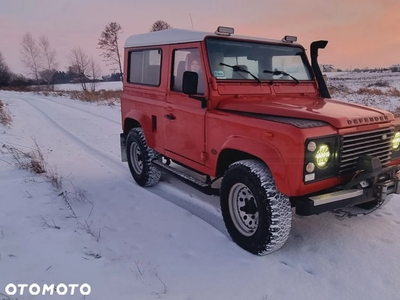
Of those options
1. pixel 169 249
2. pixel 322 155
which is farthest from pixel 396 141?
pixel 169 249

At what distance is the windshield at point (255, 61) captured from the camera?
3.97 m

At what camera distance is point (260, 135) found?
10.2 ft

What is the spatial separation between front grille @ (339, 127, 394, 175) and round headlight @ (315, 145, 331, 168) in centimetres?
15

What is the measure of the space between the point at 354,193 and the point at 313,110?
0.90m

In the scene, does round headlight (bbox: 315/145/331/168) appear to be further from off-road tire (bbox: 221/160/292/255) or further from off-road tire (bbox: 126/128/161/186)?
off-road tire (bbox: 126/128/161/186)

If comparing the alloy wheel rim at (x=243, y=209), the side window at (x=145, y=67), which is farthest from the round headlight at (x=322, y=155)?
the side window at (x=145, y=67)

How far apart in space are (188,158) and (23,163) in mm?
3363

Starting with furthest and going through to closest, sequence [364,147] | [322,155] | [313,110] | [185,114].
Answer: [185,114] < [313,110] < [364,147] < [322,155]

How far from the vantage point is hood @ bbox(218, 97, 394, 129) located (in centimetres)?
309

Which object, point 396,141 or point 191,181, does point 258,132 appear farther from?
point 396,141

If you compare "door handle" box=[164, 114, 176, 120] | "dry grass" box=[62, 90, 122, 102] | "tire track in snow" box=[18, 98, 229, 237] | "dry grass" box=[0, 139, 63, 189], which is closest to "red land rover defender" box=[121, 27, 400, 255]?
"door handle" box=[164, 114, 176, 120]

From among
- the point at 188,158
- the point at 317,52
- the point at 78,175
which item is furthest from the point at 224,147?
the point at 78,175

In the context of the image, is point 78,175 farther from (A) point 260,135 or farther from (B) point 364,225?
(B) point 364,225

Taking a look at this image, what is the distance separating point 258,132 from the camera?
314 centimetres
